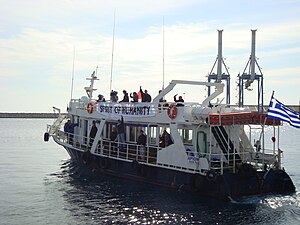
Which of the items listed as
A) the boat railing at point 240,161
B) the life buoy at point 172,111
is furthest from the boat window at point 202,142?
the life buoy at point 172,111

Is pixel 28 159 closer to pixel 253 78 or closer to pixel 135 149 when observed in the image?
pixel 135 149

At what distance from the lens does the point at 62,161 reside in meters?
33.6

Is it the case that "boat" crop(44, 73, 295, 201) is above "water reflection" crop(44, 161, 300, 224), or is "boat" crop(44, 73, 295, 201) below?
above

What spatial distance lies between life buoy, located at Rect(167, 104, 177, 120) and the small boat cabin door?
133 centimetres

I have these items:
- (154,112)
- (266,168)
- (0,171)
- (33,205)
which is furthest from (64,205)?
(0,171)

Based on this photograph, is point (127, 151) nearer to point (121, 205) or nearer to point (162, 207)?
point (121, 205)

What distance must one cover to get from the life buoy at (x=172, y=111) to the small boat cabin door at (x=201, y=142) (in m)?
1.33

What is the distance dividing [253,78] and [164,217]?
35.9 metres

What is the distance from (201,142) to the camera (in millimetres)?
19484

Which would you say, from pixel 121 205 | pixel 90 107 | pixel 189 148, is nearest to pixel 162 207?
pixel 121 205

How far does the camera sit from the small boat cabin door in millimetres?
19391

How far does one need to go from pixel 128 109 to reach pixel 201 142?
4.44 meters

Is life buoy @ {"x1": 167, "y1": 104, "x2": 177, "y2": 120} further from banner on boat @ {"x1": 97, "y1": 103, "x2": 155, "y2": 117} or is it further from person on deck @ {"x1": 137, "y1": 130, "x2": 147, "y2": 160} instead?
person on deck @ {"x1": 137, "y1": 130, "x2": 147, "y2": 160}

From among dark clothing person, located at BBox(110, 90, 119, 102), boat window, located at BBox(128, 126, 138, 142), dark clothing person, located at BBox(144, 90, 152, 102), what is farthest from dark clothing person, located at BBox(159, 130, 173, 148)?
dark clothing person, located at BBox(110, 90, 119, 102)
